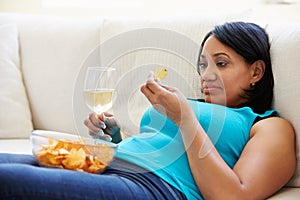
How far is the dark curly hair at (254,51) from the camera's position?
159cm

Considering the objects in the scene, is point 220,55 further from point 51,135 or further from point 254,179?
point 51,135

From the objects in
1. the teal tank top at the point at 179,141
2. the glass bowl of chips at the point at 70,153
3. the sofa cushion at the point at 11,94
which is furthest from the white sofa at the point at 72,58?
the glass bowl of chips at the point at 70,153

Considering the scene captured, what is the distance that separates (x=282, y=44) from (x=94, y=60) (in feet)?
2.38

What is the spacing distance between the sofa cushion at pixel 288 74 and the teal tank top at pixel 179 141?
0.05 meters

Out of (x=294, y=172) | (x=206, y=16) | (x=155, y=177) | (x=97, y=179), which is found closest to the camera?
(x=97, y=179)

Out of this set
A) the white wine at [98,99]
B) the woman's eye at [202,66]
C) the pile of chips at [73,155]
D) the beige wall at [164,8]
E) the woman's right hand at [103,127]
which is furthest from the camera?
the beige wall at [164,8]

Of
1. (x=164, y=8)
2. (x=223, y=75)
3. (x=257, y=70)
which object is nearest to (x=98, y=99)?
(x=223, y=75)

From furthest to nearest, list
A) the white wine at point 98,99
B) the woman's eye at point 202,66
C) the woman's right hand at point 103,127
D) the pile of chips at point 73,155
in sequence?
the woman's eye at point 202,66
the woman's right hand at point 103,127
the white wine at point 98,99
the pile of chips at point 73,155

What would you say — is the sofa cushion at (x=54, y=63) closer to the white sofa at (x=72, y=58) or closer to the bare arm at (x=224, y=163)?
the white sofa at (x=72, y=58)

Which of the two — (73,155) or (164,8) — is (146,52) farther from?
(164,8)

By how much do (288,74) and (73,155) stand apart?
64 centimetres

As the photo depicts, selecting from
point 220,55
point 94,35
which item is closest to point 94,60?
point 94,35

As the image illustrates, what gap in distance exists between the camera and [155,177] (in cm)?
135

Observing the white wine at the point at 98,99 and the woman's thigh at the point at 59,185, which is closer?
the woman's thigh at the point at 59,185
